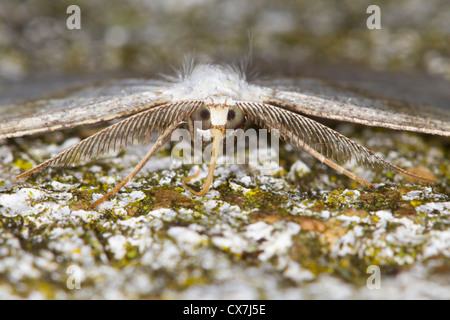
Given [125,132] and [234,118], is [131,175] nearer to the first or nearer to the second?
[125,132]

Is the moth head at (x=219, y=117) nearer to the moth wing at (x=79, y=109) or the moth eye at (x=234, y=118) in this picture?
the moth eye at (x=234, y=118)

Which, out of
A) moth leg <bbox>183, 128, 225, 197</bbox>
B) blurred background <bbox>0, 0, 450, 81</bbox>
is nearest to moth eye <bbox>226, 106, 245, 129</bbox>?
Result: moth leg <bbox>183, 128, 225, 197</bbox>

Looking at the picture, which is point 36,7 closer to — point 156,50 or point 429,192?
point 156,50

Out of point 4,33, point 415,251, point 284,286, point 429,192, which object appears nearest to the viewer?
point 284,286

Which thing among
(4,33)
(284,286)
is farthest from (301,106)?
(4,33)

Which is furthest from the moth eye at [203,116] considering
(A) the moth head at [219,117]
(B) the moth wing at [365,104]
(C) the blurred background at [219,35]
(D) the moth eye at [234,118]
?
(C) the blurred background at [219,35]
